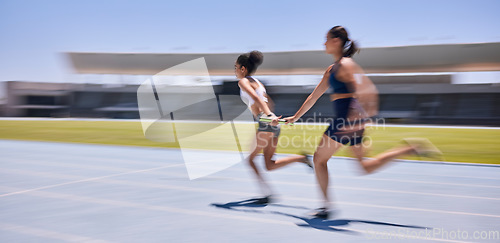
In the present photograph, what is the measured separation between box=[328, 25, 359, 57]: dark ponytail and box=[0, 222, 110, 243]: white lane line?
2.89 meters

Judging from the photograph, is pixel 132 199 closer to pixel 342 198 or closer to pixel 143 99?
pixel 342 198

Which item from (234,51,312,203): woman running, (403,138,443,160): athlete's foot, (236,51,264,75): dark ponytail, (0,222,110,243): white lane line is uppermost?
(236,51,264,75): dark ponytail

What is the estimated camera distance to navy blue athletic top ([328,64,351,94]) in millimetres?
4527

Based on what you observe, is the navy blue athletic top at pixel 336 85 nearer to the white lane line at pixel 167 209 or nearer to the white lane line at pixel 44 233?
the white lane line at pixel 167 209

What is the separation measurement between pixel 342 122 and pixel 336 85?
36 centimetres

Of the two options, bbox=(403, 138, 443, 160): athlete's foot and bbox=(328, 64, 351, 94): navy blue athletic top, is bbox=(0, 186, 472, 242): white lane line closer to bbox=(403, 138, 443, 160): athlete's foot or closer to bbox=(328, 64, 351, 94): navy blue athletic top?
bbox=(403, 138, 443, 160): athlete's foot

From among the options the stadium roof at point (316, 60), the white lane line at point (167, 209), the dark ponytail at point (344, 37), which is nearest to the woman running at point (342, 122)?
the dark ponytail at point (344, 37)

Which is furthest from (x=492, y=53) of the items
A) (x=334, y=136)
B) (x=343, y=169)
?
(x=334, y=136)

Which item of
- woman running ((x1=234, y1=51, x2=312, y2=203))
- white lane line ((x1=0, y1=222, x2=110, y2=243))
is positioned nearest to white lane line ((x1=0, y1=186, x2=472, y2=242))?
woman running ((x1=234, y1=51, x2=312, y2=203))

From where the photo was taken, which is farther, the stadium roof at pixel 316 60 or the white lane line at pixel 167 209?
the stadium roof at pixel 316 60

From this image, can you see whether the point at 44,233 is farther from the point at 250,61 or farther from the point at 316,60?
the point at 316,60

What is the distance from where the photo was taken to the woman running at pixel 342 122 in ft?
14.8

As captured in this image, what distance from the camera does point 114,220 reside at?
475cm

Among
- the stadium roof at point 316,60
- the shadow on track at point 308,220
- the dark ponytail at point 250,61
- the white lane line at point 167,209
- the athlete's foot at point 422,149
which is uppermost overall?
the stadium roof at point 316,60
